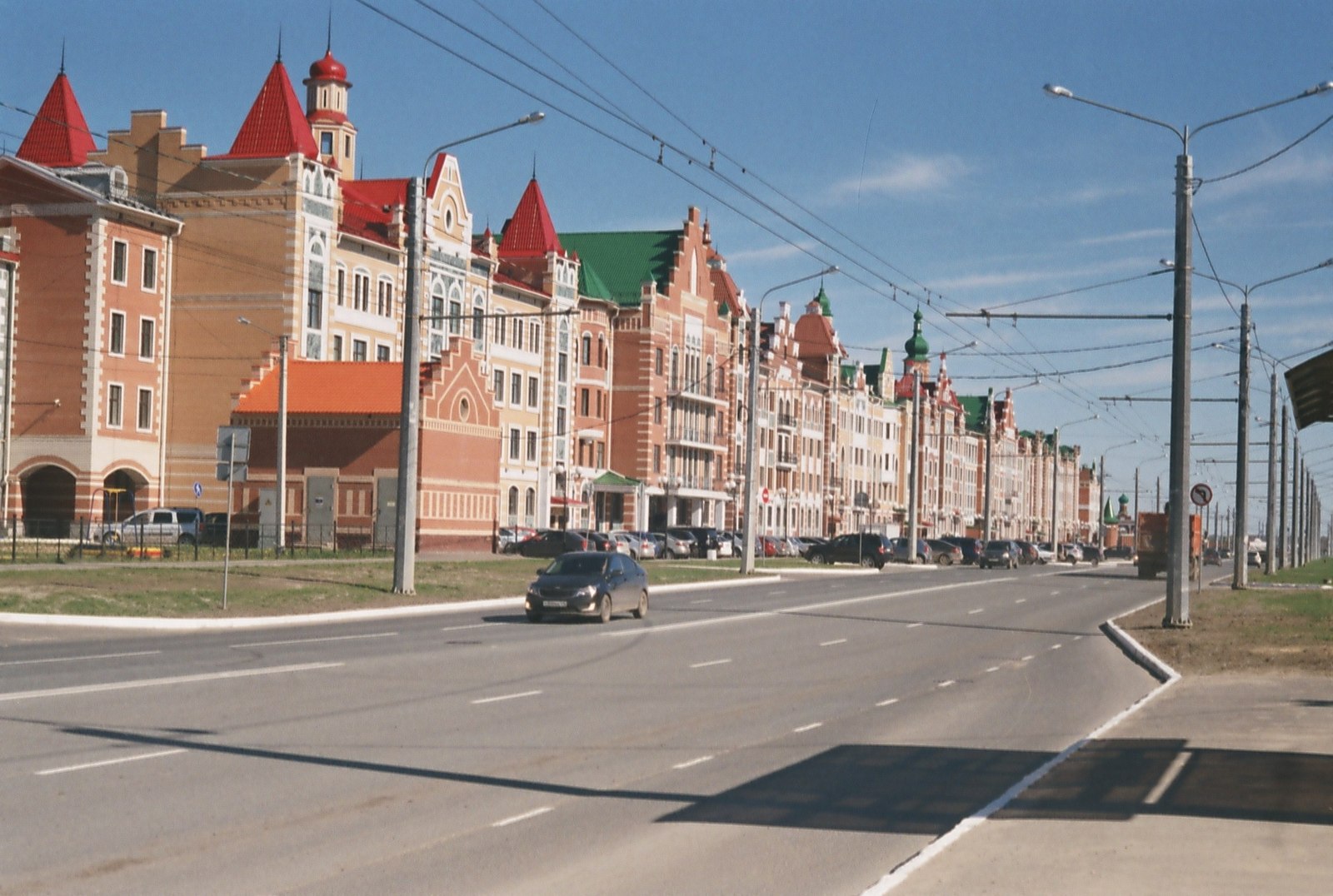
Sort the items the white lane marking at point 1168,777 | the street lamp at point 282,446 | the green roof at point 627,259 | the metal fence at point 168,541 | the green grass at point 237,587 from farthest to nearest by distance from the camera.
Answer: the green roof at point 627,259 → the street lamp at point 282,446 → the metal fence at point 168,541 → the green grass at point 237,587 → the white lane marking at point 1168,777

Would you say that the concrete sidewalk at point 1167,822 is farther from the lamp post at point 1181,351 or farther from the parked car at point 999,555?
the parked car at point 999,555

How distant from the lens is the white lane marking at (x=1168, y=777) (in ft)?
36.7

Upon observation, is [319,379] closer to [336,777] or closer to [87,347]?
[87,347]

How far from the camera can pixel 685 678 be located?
20.7m

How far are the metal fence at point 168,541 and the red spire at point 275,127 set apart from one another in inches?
597

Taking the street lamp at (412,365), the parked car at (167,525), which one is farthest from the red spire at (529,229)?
the street lamp at (412,365)

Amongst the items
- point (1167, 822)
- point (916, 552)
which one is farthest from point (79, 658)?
point (916, 552)

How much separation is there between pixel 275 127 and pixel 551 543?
19.9m

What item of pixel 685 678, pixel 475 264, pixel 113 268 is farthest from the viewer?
pixel 475 264

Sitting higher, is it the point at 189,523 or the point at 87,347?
the point at 87,347

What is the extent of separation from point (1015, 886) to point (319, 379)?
2091 inches

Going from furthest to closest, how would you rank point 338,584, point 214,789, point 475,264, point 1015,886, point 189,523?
point 475,264
point 189,523
point 338,584
point 214,789
point 1015,886

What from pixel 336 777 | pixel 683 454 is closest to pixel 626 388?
pixel 683 454

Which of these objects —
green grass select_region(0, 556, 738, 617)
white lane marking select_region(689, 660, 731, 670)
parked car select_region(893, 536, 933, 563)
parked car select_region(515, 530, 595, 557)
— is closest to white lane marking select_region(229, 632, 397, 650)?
green grass select_region(0, 556, 738, 617)
